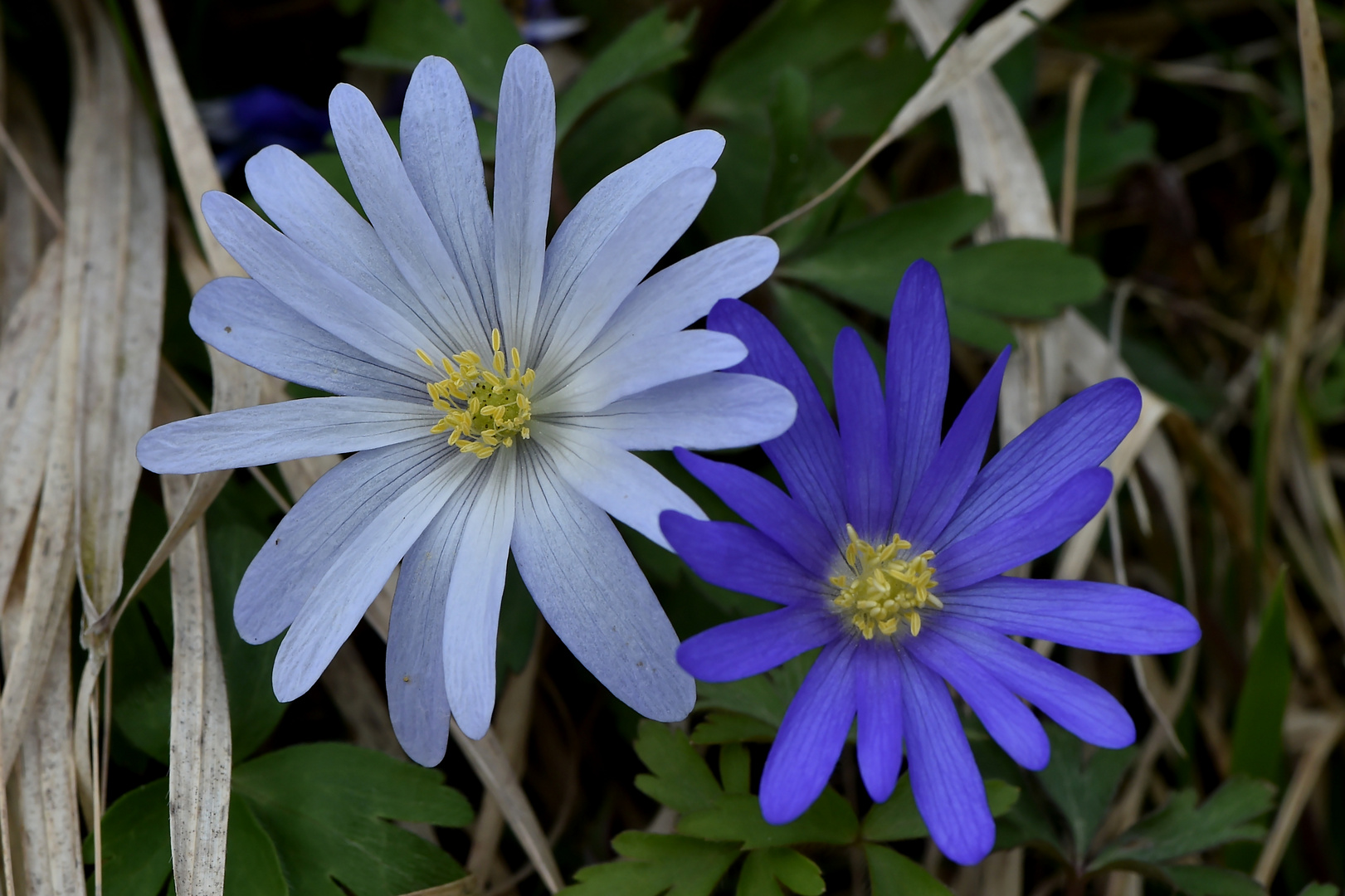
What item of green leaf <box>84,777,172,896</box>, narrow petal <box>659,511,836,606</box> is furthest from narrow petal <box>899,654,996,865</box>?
green leaf <box>84,777,172,896</box>

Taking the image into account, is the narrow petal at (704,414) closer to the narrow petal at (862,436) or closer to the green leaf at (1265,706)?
the narrow petal at (862,436)

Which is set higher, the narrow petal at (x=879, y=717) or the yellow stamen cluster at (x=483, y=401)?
the yellow stamen cluster at (x=483, y=401)

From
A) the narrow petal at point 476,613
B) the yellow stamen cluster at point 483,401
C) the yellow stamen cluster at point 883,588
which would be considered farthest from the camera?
the yellow stamen cluster at point 483,401

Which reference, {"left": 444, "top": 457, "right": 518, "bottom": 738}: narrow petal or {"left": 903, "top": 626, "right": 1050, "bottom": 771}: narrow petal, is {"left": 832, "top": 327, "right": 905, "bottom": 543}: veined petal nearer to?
{"left": 903, "top": 626, "right": 1050, "bottom": 771}: narrow petal

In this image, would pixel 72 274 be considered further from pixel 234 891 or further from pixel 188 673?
pixel 234 891

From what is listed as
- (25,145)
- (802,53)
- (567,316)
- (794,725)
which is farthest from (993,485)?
(25,145)

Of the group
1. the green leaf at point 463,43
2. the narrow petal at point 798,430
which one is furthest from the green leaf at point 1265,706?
the green leaf at point 463,43
